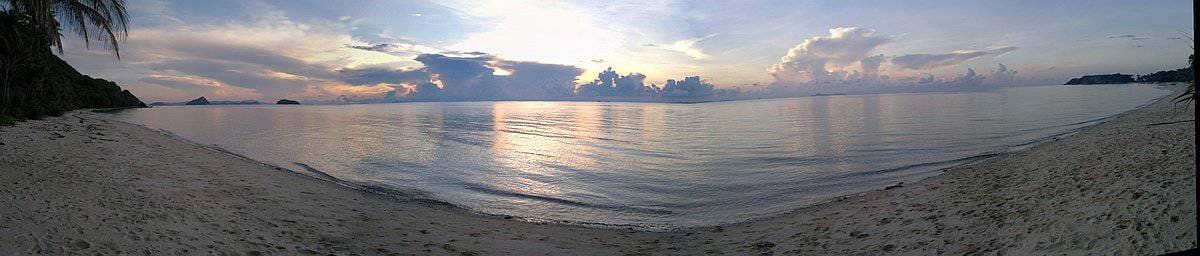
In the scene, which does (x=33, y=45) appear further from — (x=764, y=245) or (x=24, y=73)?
(x=764, y=245)

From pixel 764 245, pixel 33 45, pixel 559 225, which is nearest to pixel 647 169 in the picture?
pixel 559 225

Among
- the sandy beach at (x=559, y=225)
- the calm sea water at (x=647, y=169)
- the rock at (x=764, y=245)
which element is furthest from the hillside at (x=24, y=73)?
the rock at (x=764, y=245)

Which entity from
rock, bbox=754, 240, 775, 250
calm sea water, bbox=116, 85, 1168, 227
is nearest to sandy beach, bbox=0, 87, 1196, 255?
rock, bbox=754, 240, 775, 250

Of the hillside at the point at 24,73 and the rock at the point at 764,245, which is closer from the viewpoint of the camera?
the rock at the point at 764,245

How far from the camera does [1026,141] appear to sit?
29.8 metres

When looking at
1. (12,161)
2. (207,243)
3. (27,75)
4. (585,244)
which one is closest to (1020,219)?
(585,244)

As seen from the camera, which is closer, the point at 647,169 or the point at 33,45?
the point at 647,169

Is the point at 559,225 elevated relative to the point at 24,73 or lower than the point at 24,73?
lower

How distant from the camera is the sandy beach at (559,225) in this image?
7.00m

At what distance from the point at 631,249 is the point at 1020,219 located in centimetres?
674

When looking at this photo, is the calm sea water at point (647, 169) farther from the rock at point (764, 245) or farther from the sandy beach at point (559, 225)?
the rock at point (764, 245)

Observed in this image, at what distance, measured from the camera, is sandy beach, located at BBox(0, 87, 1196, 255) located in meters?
7.00

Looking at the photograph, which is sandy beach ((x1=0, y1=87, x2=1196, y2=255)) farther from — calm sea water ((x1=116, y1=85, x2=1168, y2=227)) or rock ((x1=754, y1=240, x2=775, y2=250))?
calm sea water ((x1=116, y1=85, x2=1168, y2=227))

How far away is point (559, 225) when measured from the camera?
42.3 ft
